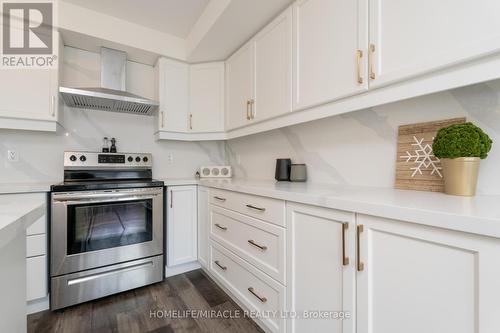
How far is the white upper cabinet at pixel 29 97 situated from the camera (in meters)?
1.76

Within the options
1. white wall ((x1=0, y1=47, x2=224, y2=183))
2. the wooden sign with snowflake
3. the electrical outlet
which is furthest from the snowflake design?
the electrical outlet

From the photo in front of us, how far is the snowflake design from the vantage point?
1152 mm

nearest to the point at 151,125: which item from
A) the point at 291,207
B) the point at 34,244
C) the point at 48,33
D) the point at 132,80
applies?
the point at 132,80

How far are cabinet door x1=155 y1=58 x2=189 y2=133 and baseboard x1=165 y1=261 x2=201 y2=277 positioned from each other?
1408 mm

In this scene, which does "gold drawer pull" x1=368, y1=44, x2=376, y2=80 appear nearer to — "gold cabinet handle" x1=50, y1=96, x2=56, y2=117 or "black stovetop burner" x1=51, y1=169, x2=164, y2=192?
"black stovetop burner" x1=51, y1=169, x2=164, y2=192

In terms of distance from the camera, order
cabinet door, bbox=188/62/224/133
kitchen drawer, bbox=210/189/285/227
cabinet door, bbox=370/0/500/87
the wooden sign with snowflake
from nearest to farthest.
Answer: cabinet door, bbox=370/0/500/87 → the wooden sign with snowflake → kitchen drawer, bbox=210/189/285/227 → cabinet door, bbox=188/62/224/133

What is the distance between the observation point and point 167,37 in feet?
7.73

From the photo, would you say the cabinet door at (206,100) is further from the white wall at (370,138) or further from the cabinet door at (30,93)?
the cabinet door at (30,93)

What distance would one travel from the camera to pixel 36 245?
1649mm

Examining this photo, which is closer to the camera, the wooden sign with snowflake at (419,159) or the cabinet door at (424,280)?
the cabinet door at (424,280)

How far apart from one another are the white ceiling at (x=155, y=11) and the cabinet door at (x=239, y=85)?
0.50m

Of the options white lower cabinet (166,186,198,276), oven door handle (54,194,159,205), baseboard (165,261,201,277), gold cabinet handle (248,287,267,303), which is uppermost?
oven door handle (54,194,159,205)

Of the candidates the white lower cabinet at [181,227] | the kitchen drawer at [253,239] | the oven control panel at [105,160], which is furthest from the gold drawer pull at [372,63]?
the oven control panel at [105,160]

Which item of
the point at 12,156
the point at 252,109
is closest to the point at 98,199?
the point at 12,156
